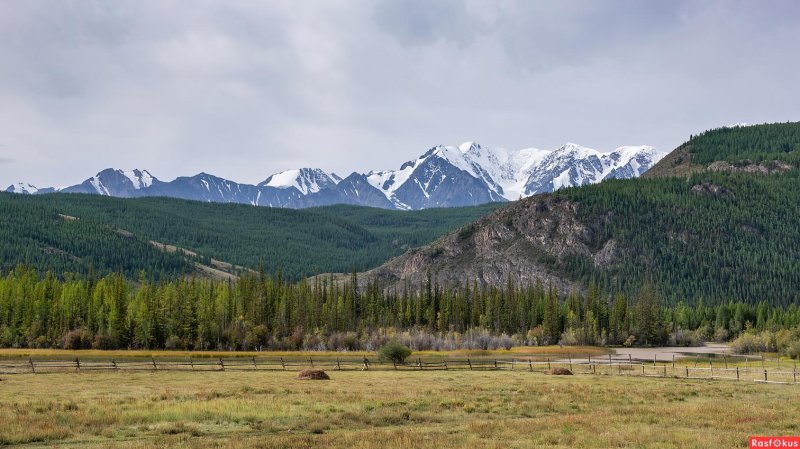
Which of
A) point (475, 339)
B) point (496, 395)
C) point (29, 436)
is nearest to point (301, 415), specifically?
point (29, 436)

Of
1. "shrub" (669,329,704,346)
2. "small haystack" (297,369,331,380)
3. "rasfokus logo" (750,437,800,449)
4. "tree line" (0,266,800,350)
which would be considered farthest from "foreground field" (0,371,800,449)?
"shrub" (669,329,704,346)

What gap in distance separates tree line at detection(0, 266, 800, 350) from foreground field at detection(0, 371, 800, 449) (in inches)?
3166

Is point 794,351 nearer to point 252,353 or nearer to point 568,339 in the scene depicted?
point 568,339

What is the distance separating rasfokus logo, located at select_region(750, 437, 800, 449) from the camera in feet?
89.1

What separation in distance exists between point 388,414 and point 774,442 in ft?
65.0

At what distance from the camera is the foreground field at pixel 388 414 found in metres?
31.0

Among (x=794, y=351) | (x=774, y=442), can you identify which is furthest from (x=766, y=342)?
(x=774, y=442)

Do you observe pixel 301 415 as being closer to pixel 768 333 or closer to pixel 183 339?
pixel 183 339

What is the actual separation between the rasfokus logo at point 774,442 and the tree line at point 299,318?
123830 mm

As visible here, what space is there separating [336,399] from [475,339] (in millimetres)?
116513

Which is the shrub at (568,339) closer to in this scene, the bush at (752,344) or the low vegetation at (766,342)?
the low vegetation at (766,342)

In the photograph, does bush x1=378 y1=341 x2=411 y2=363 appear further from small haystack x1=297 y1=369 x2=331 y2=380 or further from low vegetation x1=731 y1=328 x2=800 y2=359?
low vegetation x1=731 y1=328 x2=800 y2=359

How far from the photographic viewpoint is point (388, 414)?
40094 mm

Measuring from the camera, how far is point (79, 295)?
14762 cm
